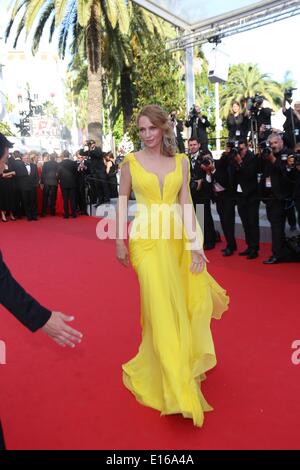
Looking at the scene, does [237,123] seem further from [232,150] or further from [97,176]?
[97,176]

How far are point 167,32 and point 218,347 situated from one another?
16422mm

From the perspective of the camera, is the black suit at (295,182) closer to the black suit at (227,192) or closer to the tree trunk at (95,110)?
the black suit at (227,192)

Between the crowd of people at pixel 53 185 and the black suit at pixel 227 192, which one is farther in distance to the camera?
the crowd of people at pixel 53 185

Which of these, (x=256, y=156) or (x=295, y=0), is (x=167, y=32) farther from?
(x=256, y=156)

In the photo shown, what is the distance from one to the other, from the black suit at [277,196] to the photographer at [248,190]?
0.25 m

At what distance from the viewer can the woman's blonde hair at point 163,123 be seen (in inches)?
121

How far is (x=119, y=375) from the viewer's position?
350 centimetres

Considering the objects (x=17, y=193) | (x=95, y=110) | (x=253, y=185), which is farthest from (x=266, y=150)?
(x=95, y=110)

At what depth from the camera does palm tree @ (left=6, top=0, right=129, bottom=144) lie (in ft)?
52.1

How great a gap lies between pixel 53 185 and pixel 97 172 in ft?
4.29

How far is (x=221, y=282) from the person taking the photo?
19.6ft

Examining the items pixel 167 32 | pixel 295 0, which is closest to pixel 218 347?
pixel 295 0

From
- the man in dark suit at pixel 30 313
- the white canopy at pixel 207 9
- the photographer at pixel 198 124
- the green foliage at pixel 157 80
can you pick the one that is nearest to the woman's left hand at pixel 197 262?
the man in dark suit at pixel 30 313

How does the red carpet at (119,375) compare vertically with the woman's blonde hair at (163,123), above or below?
below
